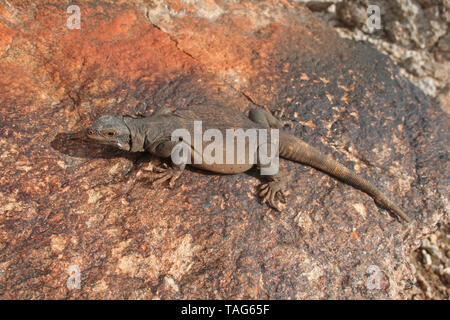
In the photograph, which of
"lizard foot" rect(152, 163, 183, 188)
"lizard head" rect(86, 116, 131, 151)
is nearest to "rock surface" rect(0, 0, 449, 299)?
"lizard foot" rect(152, 163, 183, 188)

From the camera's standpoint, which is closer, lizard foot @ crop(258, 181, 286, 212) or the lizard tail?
lizard foot @ crop(258, 181, 286, 212)

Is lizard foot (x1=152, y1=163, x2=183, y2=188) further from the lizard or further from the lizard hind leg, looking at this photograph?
the lizard hind leg

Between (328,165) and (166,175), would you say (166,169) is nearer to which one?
(166,175)

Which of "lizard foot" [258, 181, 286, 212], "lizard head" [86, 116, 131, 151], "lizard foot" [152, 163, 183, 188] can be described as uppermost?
"lizard head" [86, 116, 131, 151]

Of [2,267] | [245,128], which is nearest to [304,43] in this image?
[245,128]

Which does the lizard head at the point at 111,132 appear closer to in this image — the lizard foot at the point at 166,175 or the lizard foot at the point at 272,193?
the lizard foot at the point at 166,175

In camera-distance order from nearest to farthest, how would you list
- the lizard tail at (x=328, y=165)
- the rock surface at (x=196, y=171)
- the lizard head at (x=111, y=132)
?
the rock surface at (x=196, y=171)
the lizard head at (x=111, y=132)
the lizard tail at (x=328, y=165)

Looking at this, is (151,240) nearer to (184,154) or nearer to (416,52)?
(184,154)

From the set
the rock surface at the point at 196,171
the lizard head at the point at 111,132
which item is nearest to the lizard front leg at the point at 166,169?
the rock surface at the point at 196,171
